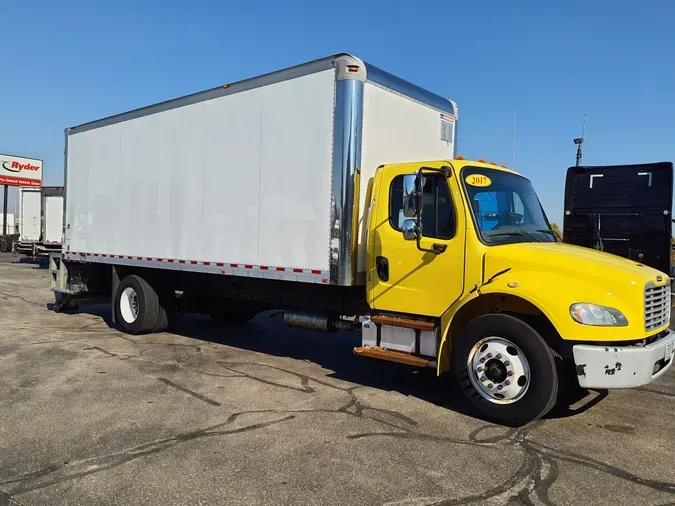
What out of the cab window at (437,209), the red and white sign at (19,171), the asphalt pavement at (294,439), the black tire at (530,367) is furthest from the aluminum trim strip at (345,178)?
the red and white sign at (19,171)

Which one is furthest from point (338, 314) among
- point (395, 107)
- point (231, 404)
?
point (395, 107)

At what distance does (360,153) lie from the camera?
6.35 meters

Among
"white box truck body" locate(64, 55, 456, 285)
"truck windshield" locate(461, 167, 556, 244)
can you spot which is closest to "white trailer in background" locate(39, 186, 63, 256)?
"white box truck body" locate(64, 55, 456, 285)

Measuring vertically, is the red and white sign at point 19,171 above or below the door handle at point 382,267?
above

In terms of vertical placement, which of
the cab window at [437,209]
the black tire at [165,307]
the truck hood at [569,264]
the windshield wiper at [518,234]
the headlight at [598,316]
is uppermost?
the cab window at [437,209]

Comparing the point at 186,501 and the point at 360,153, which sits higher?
the point at 360,153

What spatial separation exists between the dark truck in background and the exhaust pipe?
17.8 feet

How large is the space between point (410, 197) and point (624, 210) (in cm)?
658

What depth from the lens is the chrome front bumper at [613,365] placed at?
4715 millimetres

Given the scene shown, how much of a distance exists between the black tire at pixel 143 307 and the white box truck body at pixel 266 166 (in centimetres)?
39

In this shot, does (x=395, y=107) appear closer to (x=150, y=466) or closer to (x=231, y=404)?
(x=231, y=404)

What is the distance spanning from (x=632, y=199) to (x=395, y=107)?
601 centimetres

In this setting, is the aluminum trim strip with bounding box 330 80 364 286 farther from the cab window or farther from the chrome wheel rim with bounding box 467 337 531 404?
the chrome wheel rim with bounding box 467 337 531 404

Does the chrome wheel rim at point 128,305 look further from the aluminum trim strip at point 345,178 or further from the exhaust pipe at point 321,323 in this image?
the aluminum trim strip at point 345,178
